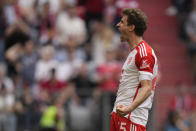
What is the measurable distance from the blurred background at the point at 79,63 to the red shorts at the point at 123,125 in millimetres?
5259

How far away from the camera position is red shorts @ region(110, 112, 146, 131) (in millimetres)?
6566

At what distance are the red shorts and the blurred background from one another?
526cm

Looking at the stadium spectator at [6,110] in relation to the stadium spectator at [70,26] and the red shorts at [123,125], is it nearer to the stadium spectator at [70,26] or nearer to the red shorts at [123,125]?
the stadium spectator at [70,26]

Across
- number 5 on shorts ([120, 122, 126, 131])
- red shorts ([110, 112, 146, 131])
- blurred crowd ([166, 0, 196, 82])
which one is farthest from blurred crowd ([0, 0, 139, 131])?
number 5 on shorts ([120, 122, 126, 131])

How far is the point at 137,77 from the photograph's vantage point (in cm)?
652

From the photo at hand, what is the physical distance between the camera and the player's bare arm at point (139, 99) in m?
6.23

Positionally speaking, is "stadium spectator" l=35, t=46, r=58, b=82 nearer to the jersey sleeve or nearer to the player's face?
the player's face

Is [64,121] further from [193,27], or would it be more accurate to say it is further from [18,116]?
[193,27]

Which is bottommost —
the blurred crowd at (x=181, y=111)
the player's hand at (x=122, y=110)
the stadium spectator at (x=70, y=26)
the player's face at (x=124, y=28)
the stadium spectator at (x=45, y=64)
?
the blurred crowd at (x=181, y=111)

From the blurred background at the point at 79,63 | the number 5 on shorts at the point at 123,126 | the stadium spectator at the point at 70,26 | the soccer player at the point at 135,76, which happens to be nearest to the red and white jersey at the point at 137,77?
the soccer player at the point at 135,76

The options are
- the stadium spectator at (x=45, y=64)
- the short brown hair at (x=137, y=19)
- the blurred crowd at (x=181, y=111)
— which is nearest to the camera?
the short brown hair at (x=137, y=19)

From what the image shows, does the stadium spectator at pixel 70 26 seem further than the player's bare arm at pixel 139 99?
Yes

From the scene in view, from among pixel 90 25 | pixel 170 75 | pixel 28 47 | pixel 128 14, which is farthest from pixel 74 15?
pixel 128 14

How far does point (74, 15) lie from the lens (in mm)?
15891
